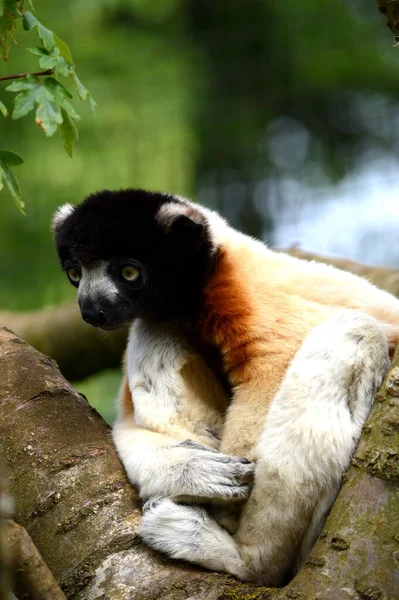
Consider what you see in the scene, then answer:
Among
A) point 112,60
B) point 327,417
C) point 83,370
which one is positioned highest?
point 327,417

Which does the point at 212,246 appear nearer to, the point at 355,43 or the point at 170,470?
the point at 170,470

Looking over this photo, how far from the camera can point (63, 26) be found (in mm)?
11297

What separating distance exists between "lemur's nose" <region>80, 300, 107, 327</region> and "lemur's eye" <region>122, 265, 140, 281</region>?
245 millimetres

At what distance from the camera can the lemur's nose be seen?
180 inches

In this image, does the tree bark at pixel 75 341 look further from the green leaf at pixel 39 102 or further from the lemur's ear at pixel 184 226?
the green leaf at pixel 39 102

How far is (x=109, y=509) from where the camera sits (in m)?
3.91

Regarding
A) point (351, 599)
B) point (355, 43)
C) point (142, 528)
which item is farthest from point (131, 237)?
point (355, 43)

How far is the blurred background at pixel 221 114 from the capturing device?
9.91m

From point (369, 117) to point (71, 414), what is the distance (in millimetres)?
11646

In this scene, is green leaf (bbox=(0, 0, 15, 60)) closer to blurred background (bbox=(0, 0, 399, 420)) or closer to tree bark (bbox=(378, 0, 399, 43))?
tree bark (bbox=(378, 0, 399, 43))

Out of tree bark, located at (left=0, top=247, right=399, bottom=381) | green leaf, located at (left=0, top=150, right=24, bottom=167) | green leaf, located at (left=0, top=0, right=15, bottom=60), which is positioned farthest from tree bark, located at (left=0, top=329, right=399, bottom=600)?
tree bark, located at (left=0, top=247, right=399, bottom=381)

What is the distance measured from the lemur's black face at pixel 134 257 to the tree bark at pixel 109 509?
0.57 m

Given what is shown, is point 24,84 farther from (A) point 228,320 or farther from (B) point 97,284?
(A) point 228,320

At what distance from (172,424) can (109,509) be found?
0.61 metres
